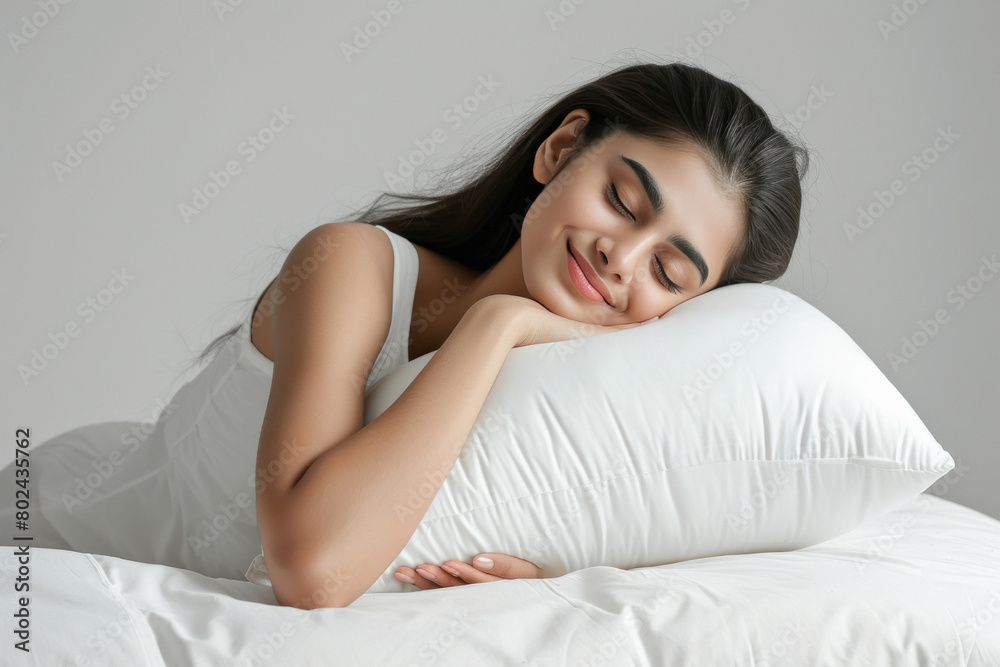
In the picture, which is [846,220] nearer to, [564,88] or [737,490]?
[564,88]

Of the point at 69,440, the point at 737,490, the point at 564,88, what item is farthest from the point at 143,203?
the point at 737,490

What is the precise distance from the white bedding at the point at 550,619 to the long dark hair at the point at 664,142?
661 mm

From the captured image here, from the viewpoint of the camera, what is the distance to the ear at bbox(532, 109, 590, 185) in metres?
1.42

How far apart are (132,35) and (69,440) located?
1.41 metres

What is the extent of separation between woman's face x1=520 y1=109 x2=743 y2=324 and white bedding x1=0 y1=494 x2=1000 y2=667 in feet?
1.53

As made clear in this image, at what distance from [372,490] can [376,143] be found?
5.96ft

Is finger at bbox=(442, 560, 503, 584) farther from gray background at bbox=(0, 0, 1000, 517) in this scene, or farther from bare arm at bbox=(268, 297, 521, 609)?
gray background at bbox=(0, 0, 1000, 517)

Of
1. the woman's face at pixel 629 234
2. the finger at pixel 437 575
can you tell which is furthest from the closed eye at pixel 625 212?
the finger at pixel 437 575

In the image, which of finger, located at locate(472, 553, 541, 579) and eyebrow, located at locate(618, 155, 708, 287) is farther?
eyebrow, located at locate(618, 155, 708, 287)

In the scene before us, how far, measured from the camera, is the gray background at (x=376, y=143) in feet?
7.58

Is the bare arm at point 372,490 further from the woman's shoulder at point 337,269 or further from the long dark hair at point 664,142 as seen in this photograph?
the long dark hair at point 664,142

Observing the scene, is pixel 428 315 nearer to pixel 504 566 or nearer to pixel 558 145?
pixel 558 145

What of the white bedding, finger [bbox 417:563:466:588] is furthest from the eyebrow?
finger [bbox 417:563:466:588]

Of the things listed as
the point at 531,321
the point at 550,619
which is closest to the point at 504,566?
the point at 550,619
